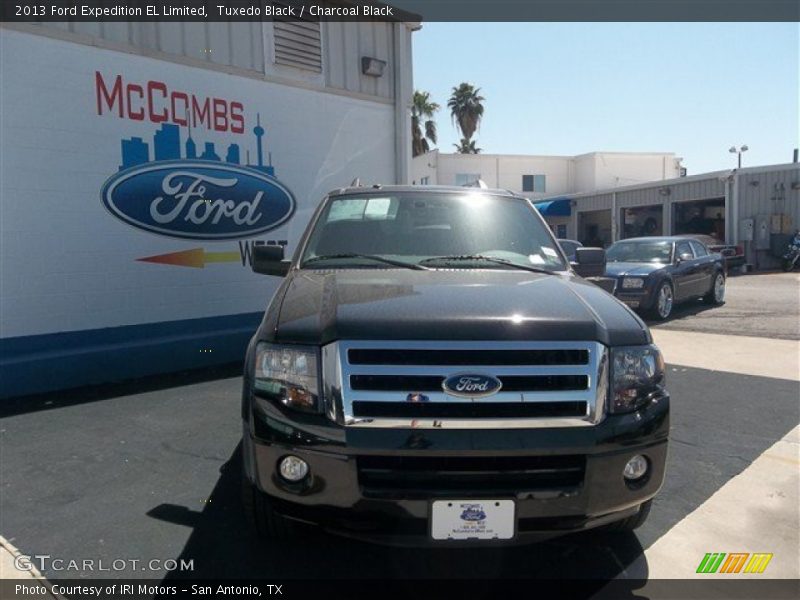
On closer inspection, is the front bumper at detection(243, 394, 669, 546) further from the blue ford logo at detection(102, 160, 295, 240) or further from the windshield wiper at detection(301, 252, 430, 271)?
the blue ford logo at detection(102, 160, 295, 240)

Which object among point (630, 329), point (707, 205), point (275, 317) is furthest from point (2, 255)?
point (707, 205)

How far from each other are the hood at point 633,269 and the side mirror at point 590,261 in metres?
6.76

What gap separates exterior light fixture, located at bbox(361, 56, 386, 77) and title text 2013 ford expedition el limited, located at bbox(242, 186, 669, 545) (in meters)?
6.68

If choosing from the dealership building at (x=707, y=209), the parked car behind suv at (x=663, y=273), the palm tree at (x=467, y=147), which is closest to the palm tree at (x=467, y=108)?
the palm tree at (x=467, y=147)

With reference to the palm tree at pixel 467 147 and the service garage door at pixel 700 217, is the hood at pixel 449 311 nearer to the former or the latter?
the service garage door at pixel 700 217

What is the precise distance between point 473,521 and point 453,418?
398 mm

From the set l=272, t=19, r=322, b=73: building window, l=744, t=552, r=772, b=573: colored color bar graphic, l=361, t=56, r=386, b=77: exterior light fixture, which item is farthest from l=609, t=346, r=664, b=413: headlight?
l=361, t=56, r=386, b=77: exterior light fixture

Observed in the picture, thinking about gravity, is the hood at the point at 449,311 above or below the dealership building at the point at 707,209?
below

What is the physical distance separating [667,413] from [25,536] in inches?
128

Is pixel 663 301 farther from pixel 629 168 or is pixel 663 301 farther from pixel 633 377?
pixel 629 168

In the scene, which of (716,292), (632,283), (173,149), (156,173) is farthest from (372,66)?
(716,292)

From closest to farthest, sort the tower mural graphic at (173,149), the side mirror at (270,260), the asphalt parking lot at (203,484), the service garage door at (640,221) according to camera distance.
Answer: the asphalt parking lot at (203,484) → the side mirror at (270,260) → the tower mural graphic at (173,149) → the service garage door at (640,221)

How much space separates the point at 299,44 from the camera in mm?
7777

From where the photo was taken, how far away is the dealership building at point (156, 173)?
18.7 feet
